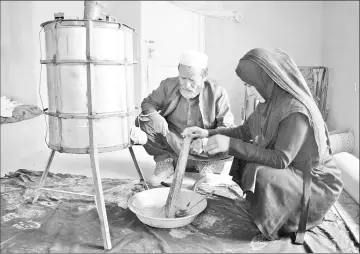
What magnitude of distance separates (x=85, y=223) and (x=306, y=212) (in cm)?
115

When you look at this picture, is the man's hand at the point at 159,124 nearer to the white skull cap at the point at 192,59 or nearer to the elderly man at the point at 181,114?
the elderly man at the point at 181,114

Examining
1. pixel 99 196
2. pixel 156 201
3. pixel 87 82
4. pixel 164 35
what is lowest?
pixel 156 201

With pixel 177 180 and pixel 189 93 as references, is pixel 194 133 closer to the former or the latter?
pixel 177 180

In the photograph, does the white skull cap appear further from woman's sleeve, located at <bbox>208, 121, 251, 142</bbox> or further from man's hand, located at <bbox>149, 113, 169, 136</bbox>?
woman's sleeve, located at <bbox>208, 121, 251, 142</bbox>

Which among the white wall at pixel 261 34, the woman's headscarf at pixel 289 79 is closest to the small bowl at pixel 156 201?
the woman's headscarf at pixel 289 79

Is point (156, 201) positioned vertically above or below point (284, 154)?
below

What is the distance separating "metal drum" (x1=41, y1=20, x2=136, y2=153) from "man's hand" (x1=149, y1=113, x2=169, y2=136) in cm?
58

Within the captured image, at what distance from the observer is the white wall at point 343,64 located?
3182 millimetres

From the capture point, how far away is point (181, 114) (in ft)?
9.27

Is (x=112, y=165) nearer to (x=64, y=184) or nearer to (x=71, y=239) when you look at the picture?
(x=64, y=184)

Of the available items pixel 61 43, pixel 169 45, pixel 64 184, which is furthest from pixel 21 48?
pixel 61 43

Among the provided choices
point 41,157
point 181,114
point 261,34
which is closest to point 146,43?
point 261,34

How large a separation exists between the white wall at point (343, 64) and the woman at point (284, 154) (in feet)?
5.05

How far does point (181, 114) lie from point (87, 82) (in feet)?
3.57
